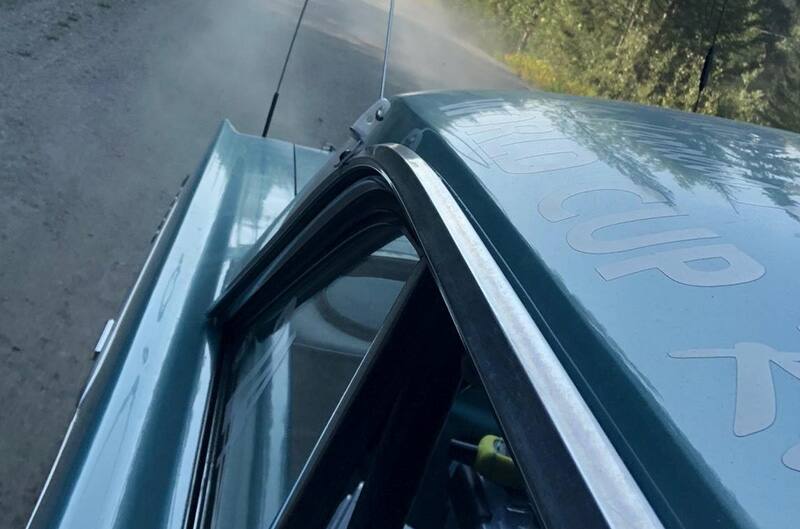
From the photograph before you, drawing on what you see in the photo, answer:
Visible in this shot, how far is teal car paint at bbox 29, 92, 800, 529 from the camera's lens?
879mm

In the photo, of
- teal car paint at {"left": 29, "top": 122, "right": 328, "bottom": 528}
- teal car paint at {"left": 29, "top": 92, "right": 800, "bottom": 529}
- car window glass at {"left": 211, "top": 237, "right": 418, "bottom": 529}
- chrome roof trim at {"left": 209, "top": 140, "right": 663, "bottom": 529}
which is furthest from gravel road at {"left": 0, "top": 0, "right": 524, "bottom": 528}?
chrome roof trim at {"left": 209, "top": 140, "right": 663, "bottom": 529}

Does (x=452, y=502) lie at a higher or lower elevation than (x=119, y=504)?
higher

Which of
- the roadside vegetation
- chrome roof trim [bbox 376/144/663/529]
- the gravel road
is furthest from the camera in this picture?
the roadside vegetation

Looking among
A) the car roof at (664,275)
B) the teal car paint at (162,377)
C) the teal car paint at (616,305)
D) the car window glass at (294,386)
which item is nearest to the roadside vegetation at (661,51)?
the teal car paint at (162,377)

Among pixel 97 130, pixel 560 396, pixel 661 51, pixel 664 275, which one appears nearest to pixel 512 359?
pixel 560 396

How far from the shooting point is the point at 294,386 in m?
1.87

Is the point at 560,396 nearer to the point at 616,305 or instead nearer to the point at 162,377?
the point at 616,305

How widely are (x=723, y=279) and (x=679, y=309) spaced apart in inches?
3.2

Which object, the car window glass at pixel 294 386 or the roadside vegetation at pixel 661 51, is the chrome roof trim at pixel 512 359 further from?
the roadside vegetation at pixel 661 51

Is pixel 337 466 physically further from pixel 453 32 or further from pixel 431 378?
pixel 453 32

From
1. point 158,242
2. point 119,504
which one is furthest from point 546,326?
point 158,242

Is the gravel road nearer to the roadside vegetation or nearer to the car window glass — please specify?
the car window glass

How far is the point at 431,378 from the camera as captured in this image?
1.35 meters

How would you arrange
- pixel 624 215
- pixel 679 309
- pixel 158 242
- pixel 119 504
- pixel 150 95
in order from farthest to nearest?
pixel 150 95
pixel 158 242
pixel 119 504
pixel 624 215
pixel 679 309
